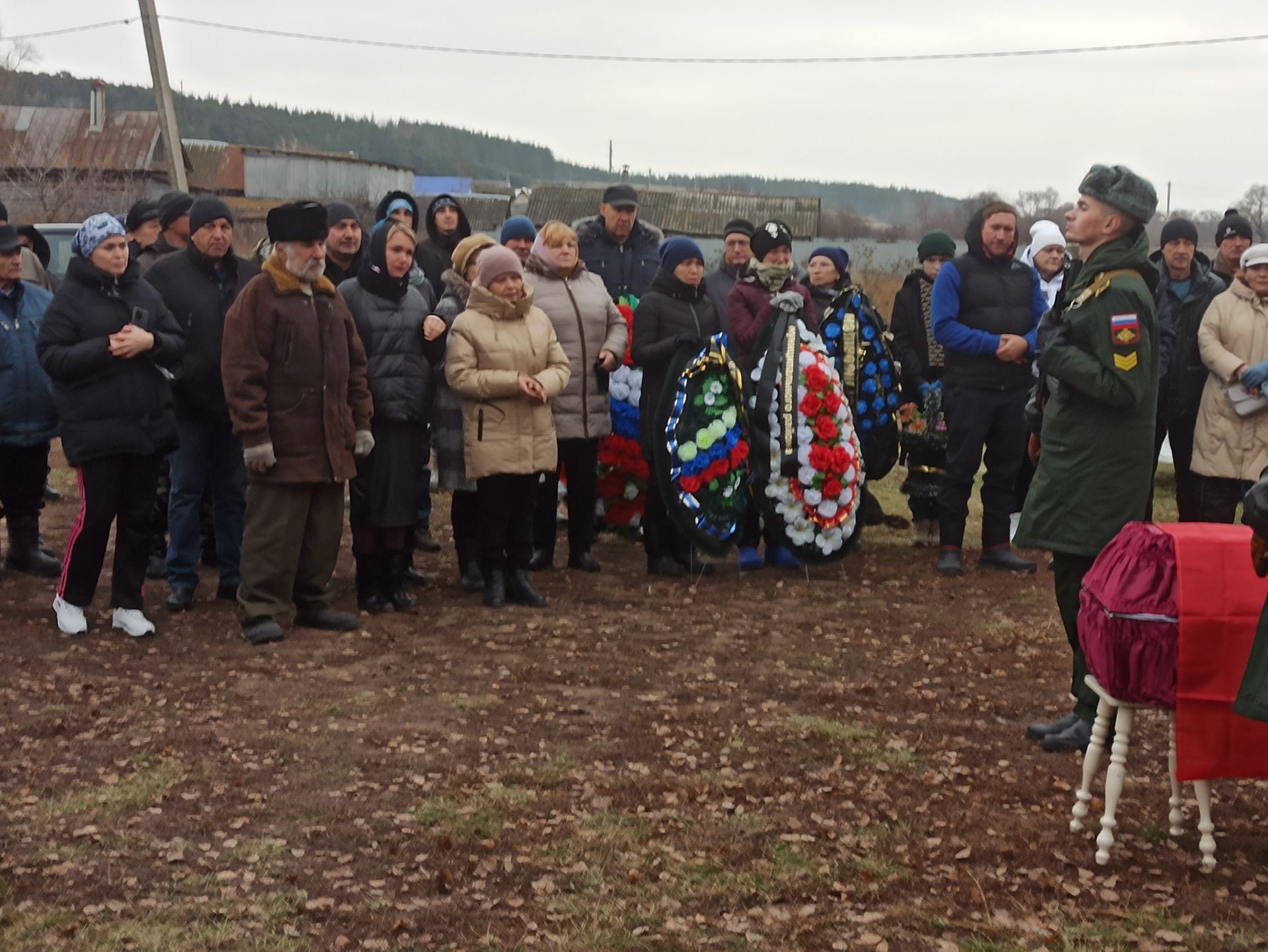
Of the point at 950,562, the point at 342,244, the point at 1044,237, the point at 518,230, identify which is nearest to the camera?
the point at 342,244

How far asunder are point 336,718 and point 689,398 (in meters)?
3.26

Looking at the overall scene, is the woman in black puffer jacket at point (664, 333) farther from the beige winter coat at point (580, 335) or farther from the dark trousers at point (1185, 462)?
the dark trousers at point (1185, 462)

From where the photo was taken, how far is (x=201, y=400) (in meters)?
7.88

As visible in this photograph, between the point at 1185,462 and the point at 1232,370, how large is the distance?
83cm

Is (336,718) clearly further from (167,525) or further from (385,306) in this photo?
(167,525)

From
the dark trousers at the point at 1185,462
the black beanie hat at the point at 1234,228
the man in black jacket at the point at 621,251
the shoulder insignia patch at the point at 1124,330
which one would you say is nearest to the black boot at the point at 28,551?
the man in black jacket at the point at 621,251

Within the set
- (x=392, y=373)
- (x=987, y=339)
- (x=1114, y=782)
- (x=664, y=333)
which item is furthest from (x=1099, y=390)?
(x=664, y=333)

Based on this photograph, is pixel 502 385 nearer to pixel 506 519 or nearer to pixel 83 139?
pixel 506 519

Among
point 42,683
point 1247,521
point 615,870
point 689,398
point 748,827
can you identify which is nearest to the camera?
point 1247,521

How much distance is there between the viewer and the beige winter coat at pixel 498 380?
793cm

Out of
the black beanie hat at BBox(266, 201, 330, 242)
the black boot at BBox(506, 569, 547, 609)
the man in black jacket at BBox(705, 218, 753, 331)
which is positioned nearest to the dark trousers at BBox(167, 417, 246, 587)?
the black beanie hat at BBox(266, 201, 330, 242)

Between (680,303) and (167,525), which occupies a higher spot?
(680,303)

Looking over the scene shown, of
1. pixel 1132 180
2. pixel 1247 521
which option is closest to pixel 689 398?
pixel 1132 180

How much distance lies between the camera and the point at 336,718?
6180 millimetres
